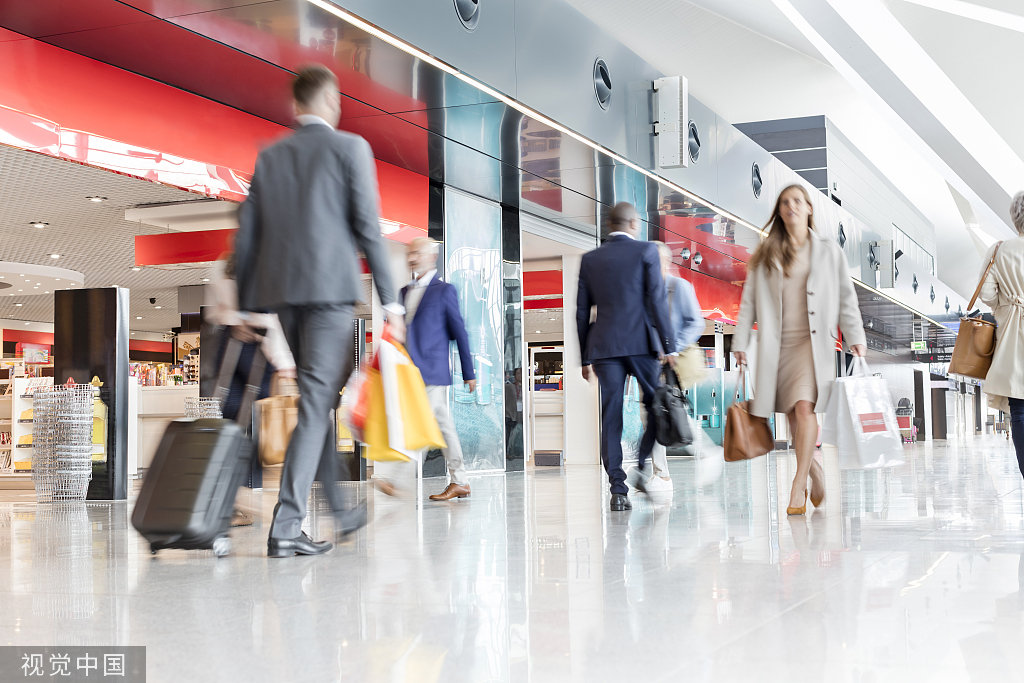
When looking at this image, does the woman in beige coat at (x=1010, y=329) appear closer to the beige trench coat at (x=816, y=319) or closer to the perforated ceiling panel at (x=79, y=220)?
the beige trench coat at (x=816, y=319)

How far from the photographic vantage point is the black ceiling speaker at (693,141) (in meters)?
10.1

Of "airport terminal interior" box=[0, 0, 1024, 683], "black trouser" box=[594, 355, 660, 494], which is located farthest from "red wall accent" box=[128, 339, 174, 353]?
"black trouser" box=[594, 355, 660, 494]

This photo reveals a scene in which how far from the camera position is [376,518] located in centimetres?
488

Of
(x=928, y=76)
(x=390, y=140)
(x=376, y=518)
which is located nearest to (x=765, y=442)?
(x=376, y=518)

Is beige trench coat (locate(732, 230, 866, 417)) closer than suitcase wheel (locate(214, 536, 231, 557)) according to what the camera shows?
No

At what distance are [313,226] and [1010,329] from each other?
351cm

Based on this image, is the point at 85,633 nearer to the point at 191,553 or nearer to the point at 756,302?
the point at 191,553

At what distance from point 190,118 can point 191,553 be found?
4196mm

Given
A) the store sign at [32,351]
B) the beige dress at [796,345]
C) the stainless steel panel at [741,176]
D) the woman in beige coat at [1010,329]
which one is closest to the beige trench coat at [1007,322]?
the woman in beige coat at [1010,329]

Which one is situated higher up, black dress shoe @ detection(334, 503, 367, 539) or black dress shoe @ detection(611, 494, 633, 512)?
black dress shoe @ detection(334, 503, 367, 539)

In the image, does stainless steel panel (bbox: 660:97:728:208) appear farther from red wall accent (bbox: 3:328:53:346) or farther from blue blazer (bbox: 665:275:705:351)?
red wall accent (bbox: 3:328:53:346)

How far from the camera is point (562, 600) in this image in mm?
2432

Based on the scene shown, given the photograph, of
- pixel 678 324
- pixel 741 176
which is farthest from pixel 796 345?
pixel 741 176

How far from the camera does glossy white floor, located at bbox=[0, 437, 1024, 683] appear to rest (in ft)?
5.90
